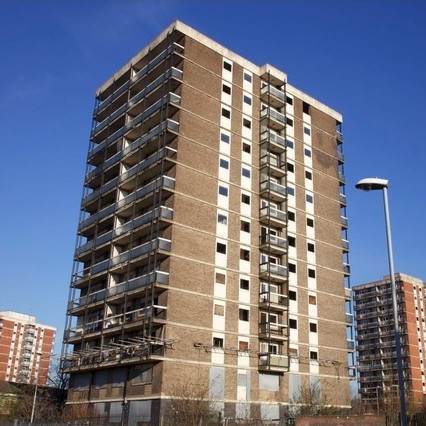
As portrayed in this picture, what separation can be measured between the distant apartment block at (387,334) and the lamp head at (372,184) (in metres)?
99.3

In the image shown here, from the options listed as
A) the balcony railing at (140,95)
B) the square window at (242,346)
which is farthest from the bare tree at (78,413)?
the balcony railing at (140,95)

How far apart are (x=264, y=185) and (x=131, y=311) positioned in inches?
704

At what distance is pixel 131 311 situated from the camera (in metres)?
46.7

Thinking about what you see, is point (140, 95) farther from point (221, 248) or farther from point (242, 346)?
point (242, 346)

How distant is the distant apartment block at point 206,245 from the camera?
45.3 metres

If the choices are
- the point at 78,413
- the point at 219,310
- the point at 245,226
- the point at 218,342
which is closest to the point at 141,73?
the point at 245,226

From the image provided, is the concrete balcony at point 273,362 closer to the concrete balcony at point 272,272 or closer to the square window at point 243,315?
the square window at point 243,315

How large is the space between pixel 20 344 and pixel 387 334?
298 ft

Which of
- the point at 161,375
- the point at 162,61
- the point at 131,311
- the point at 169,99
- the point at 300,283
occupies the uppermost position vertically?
the point at 162,61

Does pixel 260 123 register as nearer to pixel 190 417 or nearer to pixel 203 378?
pixel 203 378

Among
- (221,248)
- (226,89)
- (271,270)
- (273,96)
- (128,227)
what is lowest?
(271,270)

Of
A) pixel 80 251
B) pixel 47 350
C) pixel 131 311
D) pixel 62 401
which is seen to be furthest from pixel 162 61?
pixel 47 350

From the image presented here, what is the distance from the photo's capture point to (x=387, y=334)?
396ft

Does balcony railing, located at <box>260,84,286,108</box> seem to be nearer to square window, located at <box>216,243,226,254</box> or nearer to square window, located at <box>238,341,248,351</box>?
square window, located at <box>216,243,226,254</box>
